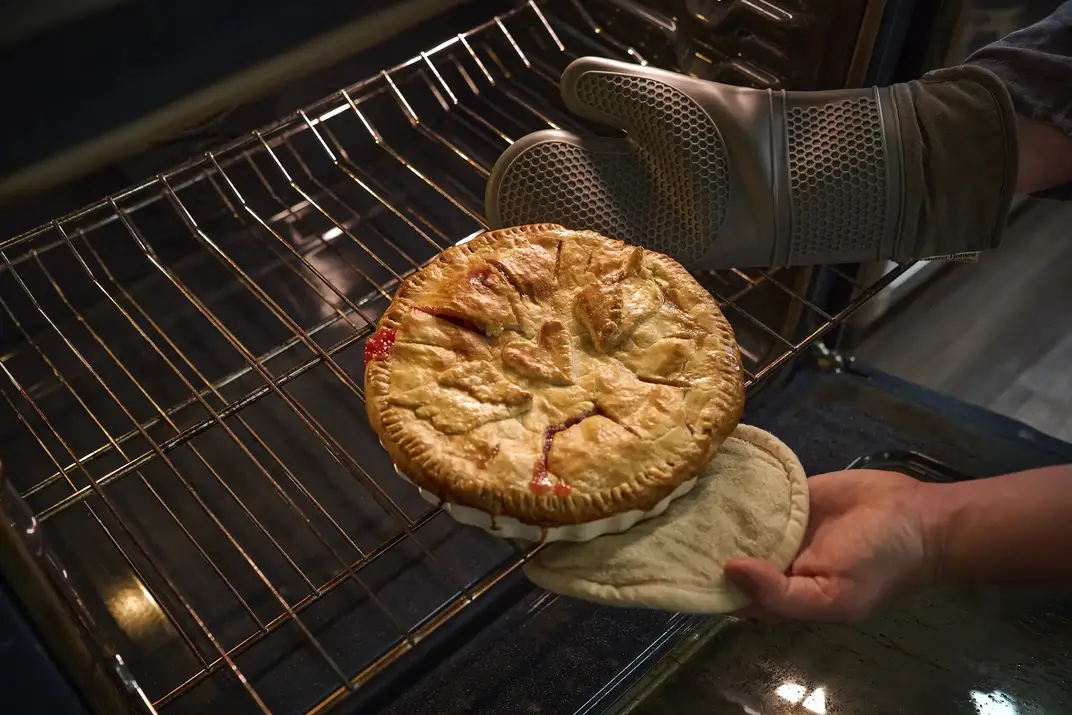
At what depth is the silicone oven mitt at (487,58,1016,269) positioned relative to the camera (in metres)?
1.23

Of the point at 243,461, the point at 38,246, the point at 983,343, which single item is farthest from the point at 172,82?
the point at 983,343

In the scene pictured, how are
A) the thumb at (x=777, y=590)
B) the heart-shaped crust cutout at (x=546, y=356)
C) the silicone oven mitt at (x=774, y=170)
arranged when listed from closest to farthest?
the thumb at (x=777, y=590)
the heart-shaped crust cutout at (x=546, y=356)
the silicone oven mitt at (x=774, y=170)

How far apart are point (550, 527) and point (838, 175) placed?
0.69 meters

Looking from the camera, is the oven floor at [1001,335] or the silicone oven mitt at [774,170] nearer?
the silicone oven mitt at [774,170]

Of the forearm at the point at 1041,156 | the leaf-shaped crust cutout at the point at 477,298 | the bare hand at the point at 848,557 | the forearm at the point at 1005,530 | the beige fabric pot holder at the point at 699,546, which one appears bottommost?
the forearm at the point at 1005,530

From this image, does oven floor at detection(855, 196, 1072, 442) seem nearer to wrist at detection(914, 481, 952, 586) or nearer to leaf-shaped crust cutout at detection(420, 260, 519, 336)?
wrist at detection(914, 481, 952, 586)

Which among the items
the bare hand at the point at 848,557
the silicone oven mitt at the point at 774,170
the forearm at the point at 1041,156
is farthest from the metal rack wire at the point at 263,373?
the forearm at the point at 1041,156

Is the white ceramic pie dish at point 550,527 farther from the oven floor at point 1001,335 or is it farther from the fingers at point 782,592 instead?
the oven floor at point 1001,335

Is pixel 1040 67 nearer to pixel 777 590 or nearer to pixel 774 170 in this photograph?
pixel 774 170

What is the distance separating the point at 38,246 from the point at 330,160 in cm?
58

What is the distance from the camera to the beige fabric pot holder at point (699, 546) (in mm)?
956

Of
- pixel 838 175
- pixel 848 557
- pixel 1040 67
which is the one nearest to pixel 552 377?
pixel 848 557

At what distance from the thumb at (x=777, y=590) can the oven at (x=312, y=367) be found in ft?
0.92

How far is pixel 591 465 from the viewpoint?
0.96 meters
